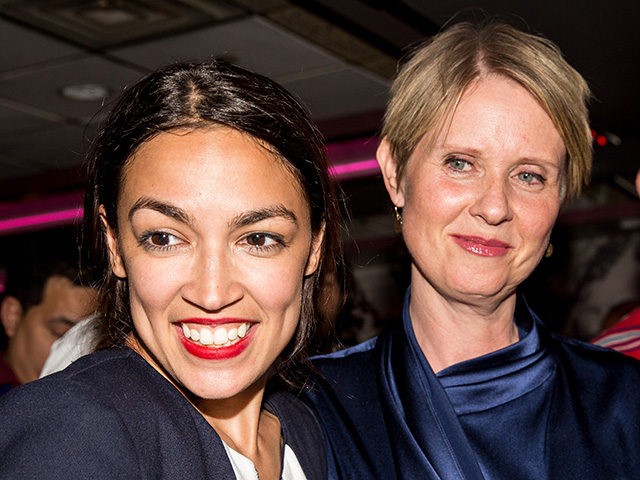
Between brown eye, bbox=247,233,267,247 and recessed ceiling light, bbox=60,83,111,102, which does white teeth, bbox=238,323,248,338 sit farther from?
recessed ceiling light, bbox=60,83,111,102

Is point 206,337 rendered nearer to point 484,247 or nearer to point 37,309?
point 484,247

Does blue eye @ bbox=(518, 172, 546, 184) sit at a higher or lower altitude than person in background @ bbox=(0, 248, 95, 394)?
higher

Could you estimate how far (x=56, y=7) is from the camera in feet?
A: 13.1

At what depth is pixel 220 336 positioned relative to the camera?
144cm

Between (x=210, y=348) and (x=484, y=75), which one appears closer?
(x=210, y=348)

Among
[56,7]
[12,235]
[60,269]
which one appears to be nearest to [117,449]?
[60,269]

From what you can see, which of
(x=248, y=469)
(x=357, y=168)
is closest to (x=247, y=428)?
(x=248, y=469)

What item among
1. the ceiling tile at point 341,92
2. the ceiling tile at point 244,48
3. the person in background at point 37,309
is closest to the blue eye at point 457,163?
the person in background at point 37,309

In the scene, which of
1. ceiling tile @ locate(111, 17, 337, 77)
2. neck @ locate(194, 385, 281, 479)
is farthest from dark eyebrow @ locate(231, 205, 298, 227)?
ceiling tile @ locate(111, 17, 337, 77)

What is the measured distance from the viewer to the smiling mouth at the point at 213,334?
4.68ft

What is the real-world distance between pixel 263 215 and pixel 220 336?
8.0 inches

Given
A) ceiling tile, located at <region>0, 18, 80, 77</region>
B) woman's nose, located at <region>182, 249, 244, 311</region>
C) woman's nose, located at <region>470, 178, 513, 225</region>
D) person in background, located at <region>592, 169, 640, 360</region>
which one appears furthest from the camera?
ceiling tile, located at <region>0, 18, 80, 77</region>

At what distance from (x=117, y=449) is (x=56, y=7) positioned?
10.5 feet

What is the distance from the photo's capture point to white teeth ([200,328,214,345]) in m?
1.43
